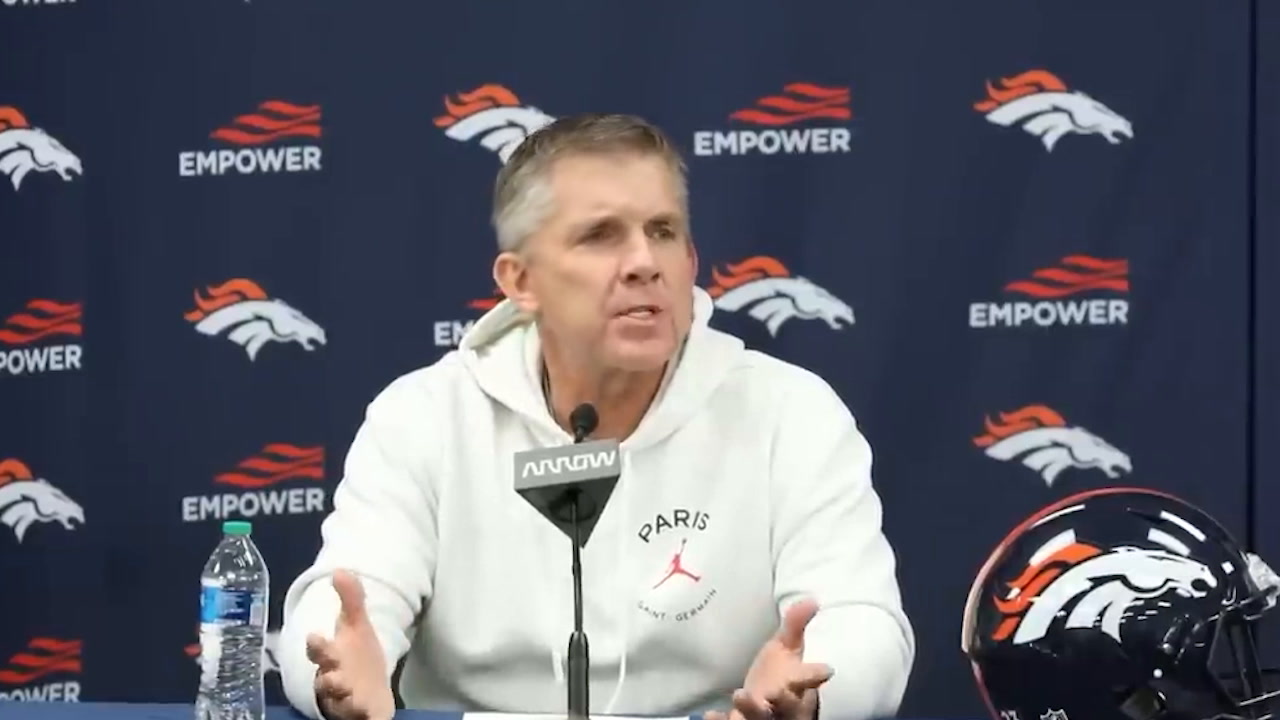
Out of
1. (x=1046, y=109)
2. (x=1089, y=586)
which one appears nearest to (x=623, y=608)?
(x=1089, y=586)

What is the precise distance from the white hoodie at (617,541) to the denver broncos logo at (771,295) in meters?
0.89

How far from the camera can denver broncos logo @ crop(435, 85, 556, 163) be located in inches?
122

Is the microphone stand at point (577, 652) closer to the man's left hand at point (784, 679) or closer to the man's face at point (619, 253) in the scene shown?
the man's left hand at point (784, 679)

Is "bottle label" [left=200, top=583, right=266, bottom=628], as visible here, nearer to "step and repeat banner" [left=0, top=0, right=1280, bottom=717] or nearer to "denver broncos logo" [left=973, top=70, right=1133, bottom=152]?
"step and repeat banner" [left=0, top=0, right=1280, bottom=717]

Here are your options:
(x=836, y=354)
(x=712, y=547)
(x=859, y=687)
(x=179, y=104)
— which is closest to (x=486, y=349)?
(x=712, y=547)

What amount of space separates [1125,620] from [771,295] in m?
1.72

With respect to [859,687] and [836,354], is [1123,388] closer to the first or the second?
[836,354]

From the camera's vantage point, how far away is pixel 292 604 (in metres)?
1.98

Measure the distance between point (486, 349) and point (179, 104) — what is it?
1282mm

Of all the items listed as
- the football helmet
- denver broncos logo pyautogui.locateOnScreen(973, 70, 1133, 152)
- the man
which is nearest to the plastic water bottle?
the man

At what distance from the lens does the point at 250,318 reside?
3.14m

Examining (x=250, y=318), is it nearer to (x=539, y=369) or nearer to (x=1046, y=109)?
(x=539, y=369)

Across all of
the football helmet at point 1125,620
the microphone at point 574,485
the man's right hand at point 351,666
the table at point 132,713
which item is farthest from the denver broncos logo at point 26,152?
the football helmet at point 1125,620

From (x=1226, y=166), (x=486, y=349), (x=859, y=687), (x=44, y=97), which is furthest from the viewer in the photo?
(x=44, y=97)
